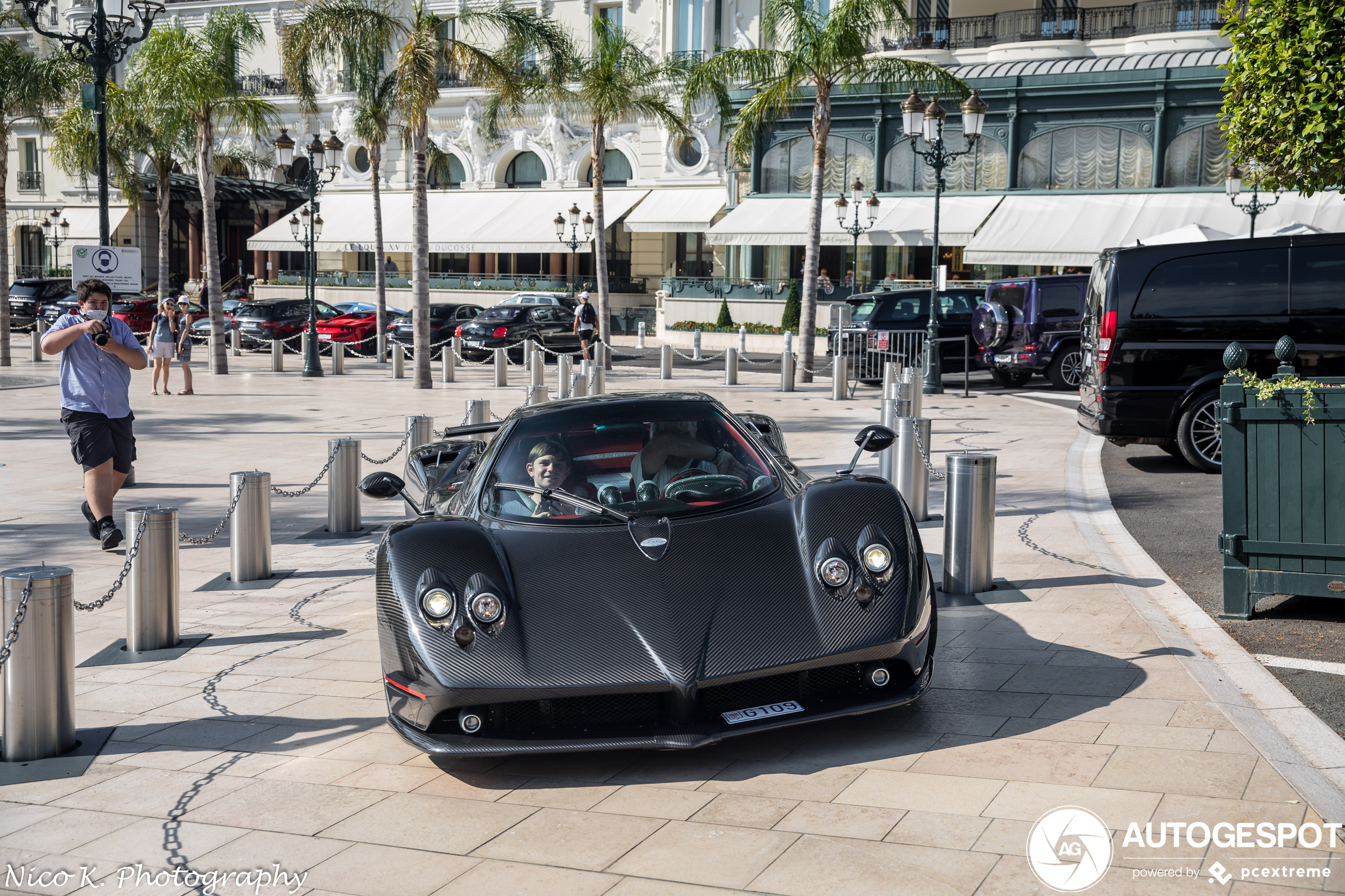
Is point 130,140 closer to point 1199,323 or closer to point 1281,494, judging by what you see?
point 1199,323

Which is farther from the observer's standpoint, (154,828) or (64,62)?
(64,62)

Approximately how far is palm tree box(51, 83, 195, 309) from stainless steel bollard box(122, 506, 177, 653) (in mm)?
21940

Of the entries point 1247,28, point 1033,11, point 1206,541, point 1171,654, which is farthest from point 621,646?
point 1033,11

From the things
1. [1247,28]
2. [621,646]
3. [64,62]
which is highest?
[64,62]

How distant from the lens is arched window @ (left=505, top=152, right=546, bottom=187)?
49.0 metres

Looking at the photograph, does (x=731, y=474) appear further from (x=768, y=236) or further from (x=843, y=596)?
(x=768, y=236)

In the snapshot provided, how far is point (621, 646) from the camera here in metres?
4.36

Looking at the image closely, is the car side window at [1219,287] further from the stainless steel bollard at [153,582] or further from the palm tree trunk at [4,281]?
the palm tree trunk at [4,281]

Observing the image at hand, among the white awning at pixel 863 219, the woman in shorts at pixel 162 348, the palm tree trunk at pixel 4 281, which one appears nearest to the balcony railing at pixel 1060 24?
the white awning at pixel 863 219

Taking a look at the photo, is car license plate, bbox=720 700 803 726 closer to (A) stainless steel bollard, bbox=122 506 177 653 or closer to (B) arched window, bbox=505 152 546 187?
(A) stainless steel bollard, bbox=122 506 177 653

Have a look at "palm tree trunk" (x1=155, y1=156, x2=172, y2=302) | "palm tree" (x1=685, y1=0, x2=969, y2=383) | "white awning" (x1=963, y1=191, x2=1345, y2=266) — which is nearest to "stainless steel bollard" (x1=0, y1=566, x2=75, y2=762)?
"palm tree" (x1=685, y1=0, x2=969, y2=383)

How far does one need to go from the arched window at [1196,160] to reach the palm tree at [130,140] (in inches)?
1020

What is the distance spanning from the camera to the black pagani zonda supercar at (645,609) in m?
4.30

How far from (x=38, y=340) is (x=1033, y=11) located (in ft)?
100
